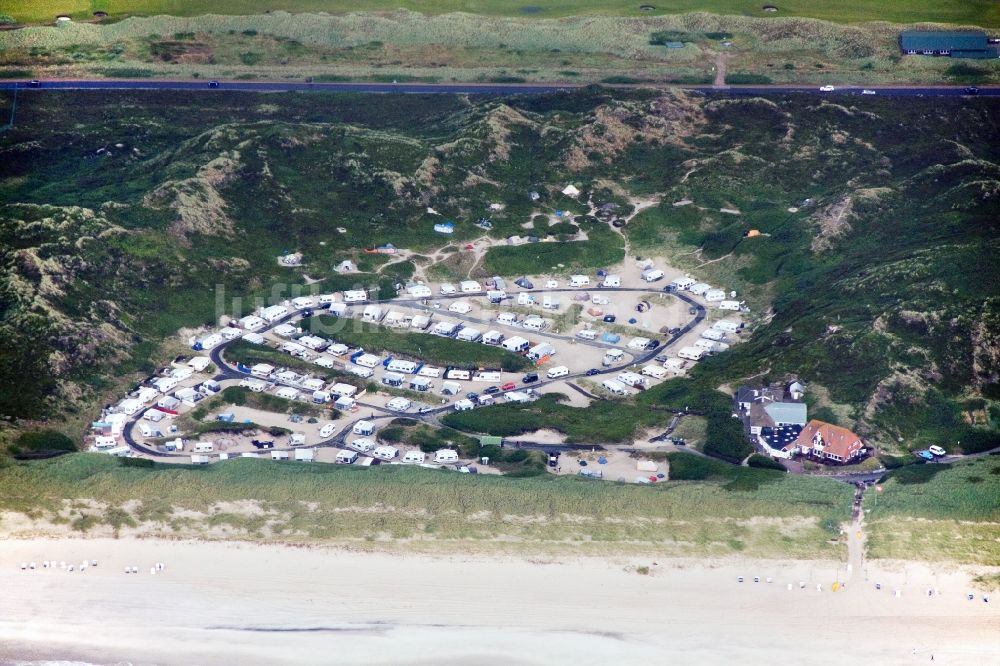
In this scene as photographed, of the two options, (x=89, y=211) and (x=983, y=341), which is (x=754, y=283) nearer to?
(x=983, y=341)

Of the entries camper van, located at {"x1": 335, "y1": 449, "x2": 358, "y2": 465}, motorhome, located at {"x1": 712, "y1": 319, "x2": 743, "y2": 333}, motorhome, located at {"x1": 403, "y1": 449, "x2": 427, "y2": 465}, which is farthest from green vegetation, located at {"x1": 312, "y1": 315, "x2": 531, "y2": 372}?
motorhome, located at {"x1": 712, "y1": 319, "x2": 743, "y2": 333}

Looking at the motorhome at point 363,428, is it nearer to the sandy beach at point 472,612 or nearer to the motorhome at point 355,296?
the sandy beach at point 472,612

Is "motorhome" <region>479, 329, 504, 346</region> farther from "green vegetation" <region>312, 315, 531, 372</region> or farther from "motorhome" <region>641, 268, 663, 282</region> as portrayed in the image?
"motorhome" <region>641, 268, 663, 282</region>

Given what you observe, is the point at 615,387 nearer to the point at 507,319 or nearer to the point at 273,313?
the point at 507,319

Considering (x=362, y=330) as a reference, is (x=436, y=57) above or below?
above

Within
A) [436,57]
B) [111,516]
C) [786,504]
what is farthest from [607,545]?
[436,57]

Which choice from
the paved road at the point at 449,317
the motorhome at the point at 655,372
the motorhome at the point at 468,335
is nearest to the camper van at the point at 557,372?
the paved road at the point at 449,317
